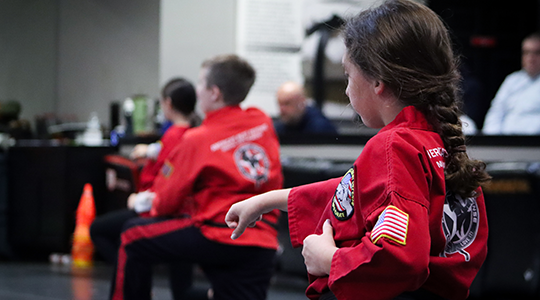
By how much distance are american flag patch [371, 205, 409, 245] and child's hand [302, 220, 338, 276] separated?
122mm

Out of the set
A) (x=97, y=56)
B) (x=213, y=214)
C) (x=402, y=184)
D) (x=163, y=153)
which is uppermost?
(x=97, y=56)

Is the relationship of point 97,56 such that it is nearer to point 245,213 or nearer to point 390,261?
point 245,213

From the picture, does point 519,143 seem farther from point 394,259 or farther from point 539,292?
point 394,259

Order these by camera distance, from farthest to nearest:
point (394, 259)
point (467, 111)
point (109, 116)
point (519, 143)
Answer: point (109, 116)
point (467, 111)
point (519, 143)
point (394, 259)

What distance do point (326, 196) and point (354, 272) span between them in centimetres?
29

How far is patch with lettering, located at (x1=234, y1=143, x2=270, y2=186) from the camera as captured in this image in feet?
7.16

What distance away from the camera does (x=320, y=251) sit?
40.9 inches

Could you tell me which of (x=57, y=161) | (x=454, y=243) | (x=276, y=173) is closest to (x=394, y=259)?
(x=454, y=243)

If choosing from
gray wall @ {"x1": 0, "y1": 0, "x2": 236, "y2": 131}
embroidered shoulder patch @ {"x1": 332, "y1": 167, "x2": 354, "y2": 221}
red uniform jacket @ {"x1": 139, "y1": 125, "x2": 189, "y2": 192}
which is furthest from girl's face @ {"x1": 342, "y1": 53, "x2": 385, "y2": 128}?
gray wall @ {"x1": 0, "y1": 0, "x2": 236, "y2": 131}

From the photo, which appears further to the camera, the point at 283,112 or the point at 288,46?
the point at 288,46

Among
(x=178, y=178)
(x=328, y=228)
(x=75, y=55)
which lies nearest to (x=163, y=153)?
(x=178, y=178)

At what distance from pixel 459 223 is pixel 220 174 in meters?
1.18

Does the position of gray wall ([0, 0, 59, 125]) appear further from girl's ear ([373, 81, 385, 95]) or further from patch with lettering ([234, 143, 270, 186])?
girl's ear ([373, 81, 385, 95])

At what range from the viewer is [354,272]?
3.10ft
